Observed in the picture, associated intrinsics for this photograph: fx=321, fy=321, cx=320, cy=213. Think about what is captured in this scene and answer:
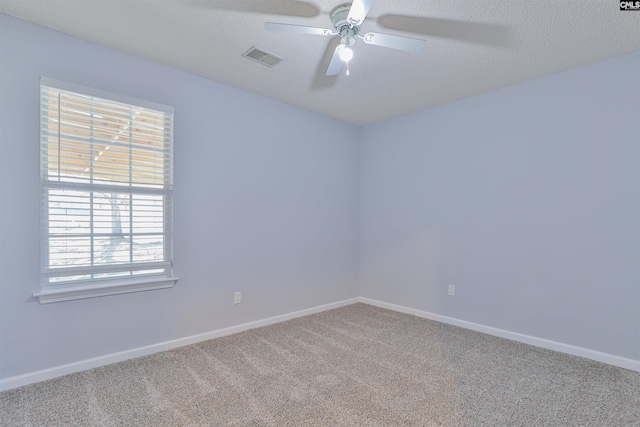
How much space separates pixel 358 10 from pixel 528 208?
7.94 feet

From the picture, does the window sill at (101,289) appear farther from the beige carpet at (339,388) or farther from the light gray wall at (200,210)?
the beige carpet at (339,388)

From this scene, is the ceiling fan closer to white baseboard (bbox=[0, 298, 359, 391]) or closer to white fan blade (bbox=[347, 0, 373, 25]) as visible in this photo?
white fan blade (bbox=[347, 0, 373, 25])

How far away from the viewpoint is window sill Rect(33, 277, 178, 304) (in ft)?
7.38

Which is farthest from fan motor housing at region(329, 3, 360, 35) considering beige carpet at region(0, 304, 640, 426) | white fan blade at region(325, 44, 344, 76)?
beige carpet at region(0, 304, 640, 426)

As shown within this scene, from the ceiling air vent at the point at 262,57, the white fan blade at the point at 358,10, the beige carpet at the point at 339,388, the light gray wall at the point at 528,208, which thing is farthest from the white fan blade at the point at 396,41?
the beige carpet at the point at 339,388

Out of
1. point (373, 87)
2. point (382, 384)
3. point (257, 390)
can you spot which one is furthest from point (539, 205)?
point (257, 390)

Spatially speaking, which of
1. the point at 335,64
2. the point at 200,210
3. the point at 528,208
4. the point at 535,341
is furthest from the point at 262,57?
the point at 535,341

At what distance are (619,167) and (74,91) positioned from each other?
423cm

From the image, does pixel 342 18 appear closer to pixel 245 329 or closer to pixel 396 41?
pixel 396 41

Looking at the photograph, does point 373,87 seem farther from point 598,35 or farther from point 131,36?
point 131,36

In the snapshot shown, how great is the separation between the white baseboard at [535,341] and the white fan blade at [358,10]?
121 inches

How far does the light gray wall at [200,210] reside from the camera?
2.18 meters

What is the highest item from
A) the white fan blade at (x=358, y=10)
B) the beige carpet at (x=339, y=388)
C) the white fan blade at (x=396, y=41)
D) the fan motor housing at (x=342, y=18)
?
the fan motor housing at (x=342, y=18)

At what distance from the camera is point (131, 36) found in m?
2.36
